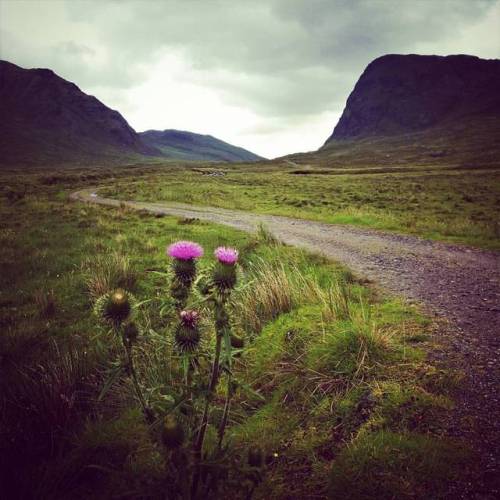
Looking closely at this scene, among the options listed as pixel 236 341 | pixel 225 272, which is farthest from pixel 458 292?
pixel 225 272

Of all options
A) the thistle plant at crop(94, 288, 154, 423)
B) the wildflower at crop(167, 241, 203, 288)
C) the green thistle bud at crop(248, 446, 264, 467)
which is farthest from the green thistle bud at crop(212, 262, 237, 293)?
the green thistle bud at crop(248, 446, 264, 467)

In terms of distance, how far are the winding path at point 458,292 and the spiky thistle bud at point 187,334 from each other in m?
2.56

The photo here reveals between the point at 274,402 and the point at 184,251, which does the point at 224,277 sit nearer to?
the point at 184,251

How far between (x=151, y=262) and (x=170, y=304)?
26.0ft

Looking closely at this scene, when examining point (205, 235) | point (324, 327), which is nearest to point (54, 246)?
point (205, 235)

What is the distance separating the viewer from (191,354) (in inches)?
118

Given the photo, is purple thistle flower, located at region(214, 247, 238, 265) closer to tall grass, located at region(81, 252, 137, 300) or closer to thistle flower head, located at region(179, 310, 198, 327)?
thistle flower head, located at region(179, 310, 198, 327)

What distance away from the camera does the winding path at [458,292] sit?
3.24 metres

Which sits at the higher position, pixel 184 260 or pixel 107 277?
pixel 184 260

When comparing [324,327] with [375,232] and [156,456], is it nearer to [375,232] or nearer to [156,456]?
[156,456]

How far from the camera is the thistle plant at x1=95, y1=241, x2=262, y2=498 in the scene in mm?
2479

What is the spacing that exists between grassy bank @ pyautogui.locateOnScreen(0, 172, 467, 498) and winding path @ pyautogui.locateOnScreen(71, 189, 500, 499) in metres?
0.25

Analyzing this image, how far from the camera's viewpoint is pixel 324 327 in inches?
205

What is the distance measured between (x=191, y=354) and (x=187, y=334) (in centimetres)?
21
